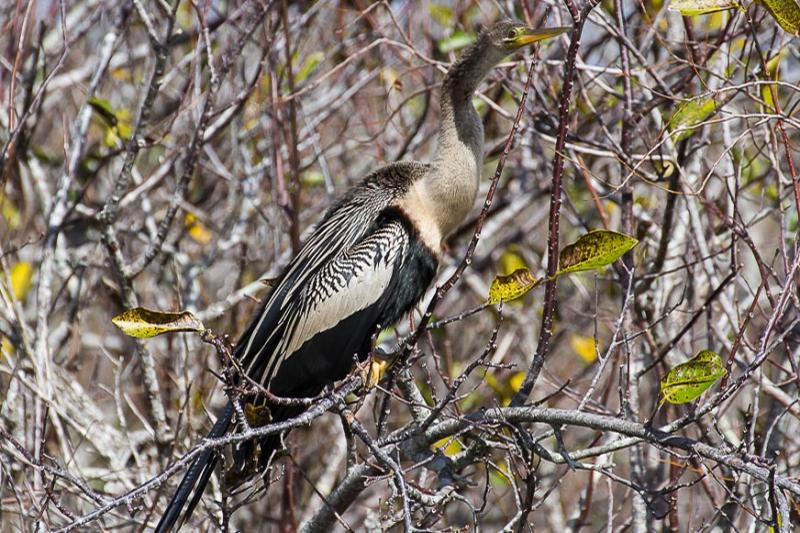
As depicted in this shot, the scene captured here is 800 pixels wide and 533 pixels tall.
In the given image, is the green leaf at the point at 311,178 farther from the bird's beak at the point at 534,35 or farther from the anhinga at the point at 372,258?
the bird's beak at the point at 534,35

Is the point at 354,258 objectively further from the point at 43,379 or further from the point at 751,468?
the point at 751,468

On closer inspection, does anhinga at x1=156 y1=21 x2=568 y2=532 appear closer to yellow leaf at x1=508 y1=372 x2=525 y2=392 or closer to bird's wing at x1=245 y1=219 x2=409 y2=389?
bird's wing at x1=245 y1=219 x2=409 y2=389

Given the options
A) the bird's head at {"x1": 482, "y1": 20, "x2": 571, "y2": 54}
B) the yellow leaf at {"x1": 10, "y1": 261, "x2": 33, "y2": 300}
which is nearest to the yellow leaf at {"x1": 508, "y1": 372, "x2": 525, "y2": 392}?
the bird's head at {"x1": 482, "y1": 20, "x2": 571, "y2": 54}

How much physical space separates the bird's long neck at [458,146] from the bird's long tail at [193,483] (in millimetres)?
1169

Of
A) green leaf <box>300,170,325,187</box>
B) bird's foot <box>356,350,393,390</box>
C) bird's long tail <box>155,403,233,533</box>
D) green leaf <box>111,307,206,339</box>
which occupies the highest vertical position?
green leaf <box>300,170,325,187</box>

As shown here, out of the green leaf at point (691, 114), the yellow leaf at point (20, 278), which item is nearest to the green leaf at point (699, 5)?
the green leaf at point (691, 114)

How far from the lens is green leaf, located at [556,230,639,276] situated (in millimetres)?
2207

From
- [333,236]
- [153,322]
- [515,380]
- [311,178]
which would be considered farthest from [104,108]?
[515,380]

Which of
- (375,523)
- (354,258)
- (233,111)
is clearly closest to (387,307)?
(354,258)

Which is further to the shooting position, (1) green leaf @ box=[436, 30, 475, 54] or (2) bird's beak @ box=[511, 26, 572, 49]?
(1) green leaf @ box=[436, 30, 475, 54]

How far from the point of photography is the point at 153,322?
2283 millimetres

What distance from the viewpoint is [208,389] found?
4.07 metres

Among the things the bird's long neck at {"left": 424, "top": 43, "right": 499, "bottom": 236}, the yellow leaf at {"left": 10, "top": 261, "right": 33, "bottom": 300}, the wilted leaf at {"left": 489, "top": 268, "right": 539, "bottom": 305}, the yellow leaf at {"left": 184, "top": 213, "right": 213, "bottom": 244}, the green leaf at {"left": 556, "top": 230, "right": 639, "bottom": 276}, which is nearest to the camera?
the green leaf at {"left": 556, "top": 230, "right": 639, "bottom": 276}

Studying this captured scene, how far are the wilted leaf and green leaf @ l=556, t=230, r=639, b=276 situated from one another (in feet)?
0.31
